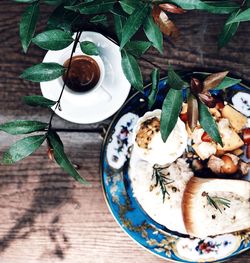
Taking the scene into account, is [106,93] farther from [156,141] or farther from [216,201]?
[216,201]

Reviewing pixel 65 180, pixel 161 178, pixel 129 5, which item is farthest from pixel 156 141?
pixel 129 5

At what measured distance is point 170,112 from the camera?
2.00 ft

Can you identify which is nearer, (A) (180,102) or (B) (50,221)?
(A) (180,102)

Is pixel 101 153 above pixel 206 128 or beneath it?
beneath

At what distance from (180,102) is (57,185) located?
1.14ft

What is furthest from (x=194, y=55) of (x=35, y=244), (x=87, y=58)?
(x=35, y=244)

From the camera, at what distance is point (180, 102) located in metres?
0.61

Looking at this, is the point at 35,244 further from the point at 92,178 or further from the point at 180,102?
the point at 180,102

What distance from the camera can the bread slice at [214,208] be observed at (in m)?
0.81

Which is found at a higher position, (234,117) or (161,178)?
(234,117)

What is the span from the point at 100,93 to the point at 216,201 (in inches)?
10.7

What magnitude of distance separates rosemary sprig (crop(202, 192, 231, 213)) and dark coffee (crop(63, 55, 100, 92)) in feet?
0.88

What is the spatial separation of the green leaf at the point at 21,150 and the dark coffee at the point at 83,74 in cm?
19

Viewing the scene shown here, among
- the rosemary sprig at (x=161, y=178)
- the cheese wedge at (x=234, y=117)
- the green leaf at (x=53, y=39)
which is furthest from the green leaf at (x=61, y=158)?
the cheese wedge at (x=234, y=117)
